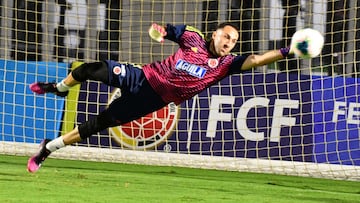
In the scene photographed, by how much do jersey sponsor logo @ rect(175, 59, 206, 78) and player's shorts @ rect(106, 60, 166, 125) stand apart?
13.2 inches

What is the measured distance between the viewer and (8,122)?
42.3 ft

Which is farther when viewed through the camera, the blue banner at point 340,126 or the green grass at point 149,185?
the blue banner at point 340,126

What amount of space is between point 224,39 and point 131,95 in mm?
969

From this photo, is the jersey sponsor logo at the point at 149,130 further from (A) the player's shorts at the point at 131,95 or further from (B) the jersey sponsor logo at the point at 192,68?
(B) the jersey sponsor logo at the point at 192,68

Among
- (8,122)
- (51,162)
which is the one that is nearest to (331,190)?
(51,162)

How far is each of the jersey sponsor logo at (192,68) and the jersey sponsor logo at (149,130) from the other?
4411 mm

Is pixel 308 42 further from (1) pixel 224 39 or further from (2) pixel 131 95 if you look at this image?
(2) pixel 131 95

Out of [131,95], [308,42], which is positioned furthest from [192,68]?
[308,42]

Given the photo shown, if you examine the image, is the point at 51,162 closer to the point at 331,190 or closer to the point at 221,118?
the point at 221,118

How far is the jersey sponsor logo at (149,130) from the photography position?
1276cm

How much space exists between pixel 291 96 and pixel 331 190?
233 centimetres

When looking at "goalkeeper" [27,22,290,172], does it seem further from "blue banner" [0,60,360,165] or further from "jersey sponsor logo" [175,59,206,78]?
"blue banner" [0,60,360,165]

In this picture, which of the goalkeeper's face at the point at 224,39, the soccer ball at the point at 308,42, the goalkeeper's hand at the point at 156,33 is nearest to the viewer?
the soccer ball at the point at 308,42

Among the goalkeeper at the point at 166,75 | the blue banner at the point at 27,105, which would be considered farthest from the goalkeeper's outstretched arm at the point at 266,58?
the blue banner at the point at 27,105
